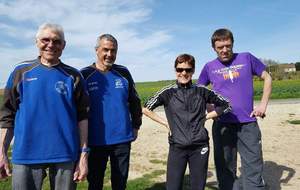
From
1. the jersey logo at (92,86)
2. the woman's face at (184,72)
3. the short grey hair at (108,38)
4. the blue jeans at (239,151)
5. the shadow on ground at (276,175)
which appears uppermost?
the short grey hair at (108,38)

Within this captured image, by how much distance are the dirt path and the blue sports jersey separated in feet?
14.1

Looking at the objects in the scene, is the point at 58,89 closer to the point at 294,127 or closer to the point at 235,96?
the point at 235,96

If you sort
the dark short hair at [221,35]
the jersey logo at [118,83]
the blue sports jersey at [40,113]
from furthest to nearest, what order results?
the dark short hair at [221,35]
the jersey logo at [118,83]
the blue sports jersey at [40,113]

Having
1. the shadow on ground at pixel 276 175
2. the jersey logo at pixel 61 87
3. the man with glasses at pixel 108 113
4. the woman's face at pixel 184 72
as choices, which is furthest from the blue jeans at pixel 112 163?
the shadow on ground at pixel 276 175

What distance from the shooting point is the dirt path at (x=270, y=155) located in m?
7.64

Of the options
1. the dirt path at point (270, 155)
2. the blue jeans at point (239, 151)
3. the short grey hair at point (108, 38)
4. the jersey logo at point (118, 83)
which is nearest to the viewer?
the short grey hair at point (108, 38)

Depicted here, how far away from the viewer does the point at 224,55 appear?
5.52m

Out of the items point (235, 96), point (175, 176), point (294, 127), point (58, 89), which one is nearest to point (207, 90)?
point (235, 96)

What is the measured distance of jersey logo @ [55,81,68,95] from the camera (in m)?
3.59

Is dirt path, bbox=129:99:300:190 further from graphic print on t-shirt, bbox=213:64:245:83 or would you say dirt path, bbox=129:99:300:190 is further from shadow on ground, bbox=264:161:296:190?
graphic print on t-shirt, bbox=213:64:245:83

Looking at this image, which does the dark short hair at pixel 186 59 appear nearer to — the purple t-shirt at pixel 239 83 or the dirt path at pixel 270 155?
the purple t-shirt at pixel 239 83

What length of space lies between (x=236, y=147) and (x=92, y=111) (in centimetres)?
235

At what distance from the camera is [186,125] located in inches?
193

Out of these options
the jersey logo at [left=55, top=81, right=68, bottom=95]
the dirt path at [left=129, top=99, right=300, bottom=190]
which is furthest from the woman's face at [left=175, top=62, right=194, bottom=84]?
the dirt path at [left=129, top=99, right=300, bottom=190]
